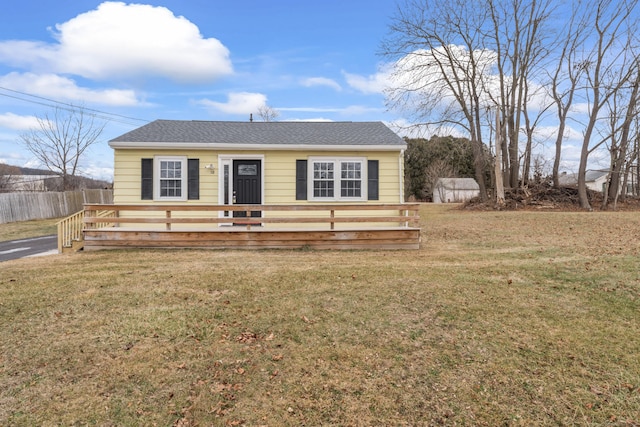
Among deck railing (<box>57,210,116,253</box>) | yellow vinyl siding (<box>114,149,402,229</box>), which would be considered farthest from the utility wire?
deck railing (<box>57,210,116,253</box>)

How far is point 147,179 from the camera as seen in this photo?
10336 mm

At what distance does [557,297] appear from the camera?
15.8ft

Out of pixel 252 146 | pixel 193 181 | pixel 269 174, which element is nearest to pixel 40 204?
pixel 193 181

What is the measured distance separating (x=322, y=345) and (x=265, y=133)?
29.7 feet

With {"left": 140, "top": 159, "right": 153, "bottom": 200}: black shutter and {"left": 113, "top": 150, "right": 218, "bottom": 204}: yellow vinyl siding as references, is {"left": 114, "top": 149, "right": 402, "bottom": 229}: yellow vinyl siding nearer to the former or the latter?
{"left": 113, "top": 150, "right": 218, "bottom": 204}: yellow vinyl siding

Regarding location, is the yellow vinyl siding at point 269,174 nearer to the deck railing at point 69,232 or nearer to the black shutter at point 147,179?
the black shutter at point 147,179

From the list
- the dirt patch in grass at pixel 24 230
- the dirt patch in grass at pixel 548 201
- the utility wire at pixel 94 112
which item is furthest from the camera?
the utility wire at pixel 94 112

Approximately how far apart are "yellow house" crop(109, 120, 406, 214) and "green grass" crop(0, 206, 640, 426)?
420 cm

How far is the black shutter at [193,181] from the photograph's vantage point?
410 inches

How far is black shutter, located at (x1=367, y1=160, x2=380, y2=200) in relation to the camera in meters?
10.6

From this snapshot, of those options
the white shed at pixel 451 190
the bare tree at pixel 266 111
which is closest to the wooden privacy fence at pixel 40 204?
the bare tree at pixel 266 111

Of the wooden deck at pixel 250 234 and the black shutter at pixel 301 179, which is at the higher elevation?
the black shutter at pixel 301 179

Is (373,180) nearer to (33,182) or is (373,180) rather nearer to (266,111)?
(33,182)

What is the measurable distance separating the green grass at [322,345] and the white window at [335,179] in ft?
14.0
